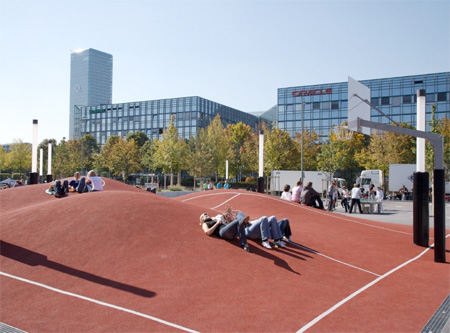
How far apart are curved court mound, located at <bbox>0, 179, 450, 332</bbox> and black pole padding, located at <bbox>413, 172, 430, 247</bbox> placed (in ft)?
2.66

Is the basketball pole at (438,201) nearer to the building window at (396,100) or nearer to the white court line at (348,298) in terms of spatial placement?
the white court line at (348,298)

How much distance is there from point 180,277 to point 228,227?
2.14m

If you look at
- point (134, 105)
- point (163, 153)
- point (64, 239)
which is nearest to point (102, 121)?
point (134, 105)

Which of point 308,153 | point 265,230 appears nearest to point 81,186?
point 265,230

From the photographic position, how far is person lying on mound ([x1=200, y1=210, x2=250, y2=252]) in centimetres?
891

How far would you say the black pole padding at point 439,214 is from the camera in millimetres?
10203

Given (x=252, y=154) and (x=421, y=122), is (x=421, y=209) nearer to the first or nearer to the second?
(x=421, y=122)

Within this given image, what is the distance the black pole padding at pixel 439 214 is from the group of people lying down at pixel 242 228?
4.13 meters

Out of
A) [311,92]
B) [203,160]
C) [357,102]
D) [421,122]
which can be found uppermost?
[311,92]

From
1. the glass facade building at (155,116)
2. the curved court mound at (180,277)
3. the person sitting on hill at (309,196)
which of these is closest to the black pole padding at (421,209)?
the curved court mound at (180,277)

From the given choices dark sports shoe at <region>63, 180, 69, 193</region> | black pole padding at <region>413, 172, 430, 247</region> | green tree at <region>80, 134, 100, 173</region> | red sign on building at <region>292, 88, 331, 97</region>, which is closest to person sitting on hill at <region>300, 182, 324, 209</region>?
black pole padding at <region>413, 172, 430, 247</region>

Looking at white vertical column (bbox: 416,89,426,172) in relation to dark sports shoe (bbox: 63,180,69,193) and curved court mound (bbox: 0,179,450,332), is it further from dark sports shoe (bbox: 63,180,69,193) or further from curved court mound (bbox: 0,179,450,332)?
dark sports shoe (bbox: 63,180,69,193)

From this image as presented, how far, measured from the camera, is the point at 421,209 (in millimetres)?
11945

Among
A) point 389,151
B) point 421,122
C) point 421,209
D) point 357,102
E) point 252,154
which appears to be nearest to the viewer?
point 421,122
